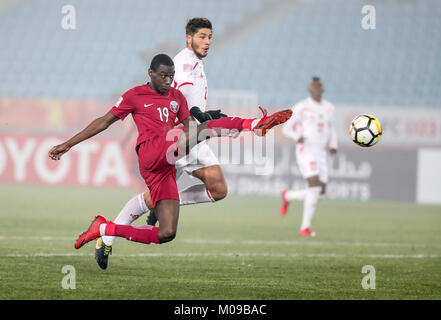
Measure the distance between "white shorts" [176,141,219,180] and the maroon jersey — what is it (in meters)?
0.82

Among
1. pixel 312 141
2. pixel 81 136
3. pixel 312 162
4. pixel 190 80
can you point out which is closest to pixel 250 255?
pixel 190 80

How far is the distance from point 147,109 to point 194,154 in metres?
1.04

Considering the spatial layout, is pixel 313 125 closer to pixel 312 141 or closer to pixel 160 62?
pixel 312 141

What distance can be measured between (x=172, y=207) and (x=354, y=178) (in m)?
12.8

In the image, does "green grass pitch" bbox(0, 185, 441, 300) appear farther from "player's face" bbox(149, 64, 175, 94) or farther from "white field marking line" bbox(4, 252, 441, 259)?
"player's face" bbox(149, 64, 175, 94)

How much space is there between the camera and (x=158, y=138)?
19.1 feet

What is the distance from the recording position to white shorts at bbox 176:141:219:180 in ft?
22.1

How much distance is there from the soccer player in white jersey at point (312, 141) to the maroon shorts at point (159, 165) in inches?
195

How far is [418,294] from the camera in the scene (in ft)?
18.0
